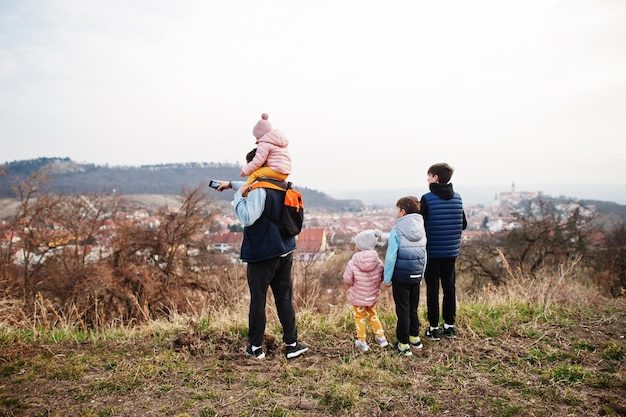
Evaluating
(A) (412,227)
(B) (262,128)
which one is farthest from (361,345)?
(B) (262,128)

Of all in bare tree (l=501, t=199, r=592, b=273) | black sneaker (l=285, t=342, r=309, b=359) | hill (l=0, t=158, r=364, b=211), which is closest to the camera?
black sneaker (l=285, t=342, r=309, b=359)

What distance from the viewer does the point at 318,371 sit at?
3168mm

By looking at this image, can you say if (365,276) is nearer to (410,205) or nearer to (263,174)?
(410,205)

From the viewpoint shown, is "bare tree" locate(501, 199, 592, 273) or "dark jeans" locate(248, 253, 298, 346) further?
"bare tree" locate(501, 199, 592, 273)

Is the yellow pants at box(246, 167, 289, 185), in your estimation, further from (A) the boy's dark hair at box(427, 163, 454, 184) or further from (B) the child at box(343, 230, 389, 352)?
(A) the boy's dark hair at box(427, 163, 454, 184)

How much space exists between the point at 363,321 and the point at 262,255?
127 cm

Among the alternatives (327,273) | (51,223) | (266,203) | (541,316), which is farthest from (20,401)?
(51,223)

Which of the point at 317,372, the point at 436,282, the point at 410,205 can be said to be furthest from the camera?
the point at 436,282

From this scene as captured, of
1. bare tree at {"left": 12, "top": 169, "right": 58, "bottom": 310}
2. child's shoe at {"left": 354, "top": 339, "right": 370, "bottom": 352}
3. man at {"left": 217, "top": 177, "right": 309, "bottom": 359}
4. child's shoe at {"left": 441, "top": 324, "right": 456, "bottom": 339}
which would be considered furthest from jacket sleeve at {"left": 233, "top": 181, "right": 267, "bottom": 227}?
bare tree at {"left": 12, "top": 169, "right": 58, "bottom": 310}

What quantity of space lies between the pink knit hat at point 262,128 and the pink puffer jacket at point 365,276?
4.79 ft

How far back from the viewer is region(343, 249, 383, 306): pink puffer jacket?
3672mm

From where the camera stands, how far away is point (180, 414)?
8.26 ft

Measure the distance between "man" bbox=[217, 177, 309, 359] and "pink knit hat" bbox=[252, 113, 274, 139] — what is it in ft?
1.56

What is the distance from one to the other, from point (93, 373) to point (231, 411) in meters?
1.36
